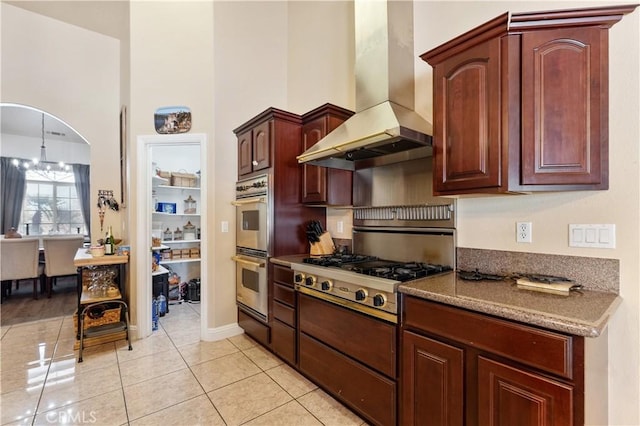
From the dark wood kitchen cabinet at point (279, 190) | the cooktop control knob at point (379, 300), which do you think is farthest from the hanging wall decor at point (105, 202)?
the cooktop control knob at point (379, 300)

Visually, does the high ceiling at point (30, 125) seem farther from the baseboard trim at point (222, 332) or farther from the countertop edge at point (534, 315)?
the countertop edge at point (534, 315)

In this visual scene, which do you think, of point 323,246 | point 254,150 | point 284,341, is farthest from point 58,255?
point 323,246

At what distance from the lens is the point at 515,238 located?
1.71 m

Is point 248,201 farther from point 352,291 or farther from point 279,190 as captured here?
point 352,291

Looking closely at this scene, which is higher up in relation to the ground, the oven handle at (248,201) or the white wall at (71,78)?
the white wall at (71,78)

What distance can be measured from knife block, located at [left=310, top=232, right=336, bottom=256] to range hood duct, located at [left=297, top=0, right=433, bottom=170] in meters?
0.84

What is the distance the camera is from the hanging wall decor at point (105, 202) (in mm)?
3854

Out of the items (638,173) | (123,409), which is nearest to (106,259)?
(123,409)

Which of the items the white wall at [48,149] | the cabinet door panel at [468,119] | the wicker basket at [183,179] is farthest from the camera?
the white wall at [48,149]

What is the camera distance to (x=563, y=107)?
1350 millimetres

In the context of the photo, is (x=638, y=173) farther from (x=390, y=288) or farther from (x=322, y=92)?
(x=322, y=92)

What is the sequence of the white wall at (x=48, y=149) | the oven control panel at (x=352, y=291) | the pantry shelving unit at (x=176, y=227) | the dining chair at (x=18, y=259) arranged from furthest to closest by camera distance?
the white wall at (x=48, y=149), the pantry shelving unit at (x=176, y=227), the dining chair at (x=18, y=259), the oven control panel at (x=352, y=291)

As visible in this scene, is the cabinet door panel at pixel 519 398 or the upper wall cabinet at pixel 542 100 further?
the upper wall cabinet at pixel 542 100

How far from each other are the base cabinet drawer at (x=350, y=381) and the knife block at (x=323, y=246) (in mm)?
762
